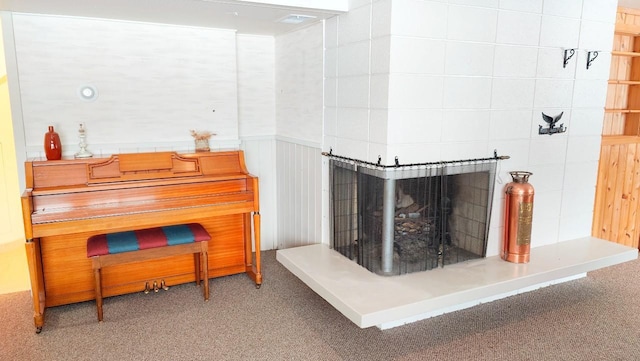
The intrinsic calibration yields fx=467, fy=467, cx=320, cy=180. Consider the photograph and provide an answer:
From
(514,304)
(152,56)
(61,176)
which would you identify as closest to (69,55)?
(152,56)

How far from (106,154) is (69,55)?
0.68 meters

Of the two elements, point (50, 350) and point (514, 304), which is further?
point (514, 304)

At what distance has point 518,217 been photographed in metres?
2.83

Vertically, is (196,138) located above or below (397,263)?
above

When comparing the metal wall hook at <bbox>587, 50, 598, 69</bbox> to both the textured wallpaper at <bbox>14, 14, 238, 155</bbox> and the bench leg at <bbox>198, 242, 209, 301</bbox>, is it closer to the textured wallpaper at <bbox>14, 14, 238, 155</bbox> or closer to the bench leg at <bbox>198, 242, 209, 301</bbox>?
the textured wallpaper at <bbox>14, 14, 238, 155</bbox>

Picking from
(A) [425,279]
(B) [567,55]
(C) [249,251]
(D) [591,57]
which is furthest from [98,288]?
(D) [591,57]

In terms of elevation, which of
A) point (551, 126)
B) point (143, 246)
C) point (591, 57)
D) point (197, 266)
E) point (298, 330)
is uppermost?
point (591, 57)

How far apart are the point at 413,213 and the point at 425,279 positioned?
1.26 feet

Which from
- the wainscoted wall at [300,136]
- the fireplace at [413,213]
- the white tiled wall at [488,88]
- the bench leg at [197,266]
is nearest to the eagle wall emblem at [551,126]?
the white tiled wall at [488,88]

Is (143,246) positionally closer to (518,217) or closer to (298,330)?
(298,330)

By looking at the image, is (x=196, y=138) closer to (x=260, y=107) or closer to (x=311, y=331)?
(x=260, y=107)

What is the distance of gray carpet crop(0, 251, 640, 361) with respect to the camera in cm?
243

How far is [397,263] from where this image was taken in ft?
8.80

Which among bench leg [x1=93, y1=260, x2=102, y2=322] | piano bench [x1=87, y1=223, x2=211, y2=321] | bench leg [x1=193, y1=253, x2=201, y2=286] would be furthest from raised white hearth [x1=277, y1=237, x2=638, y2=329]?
bench leg [x1=93, y1=260, x2=102, y2=322]
